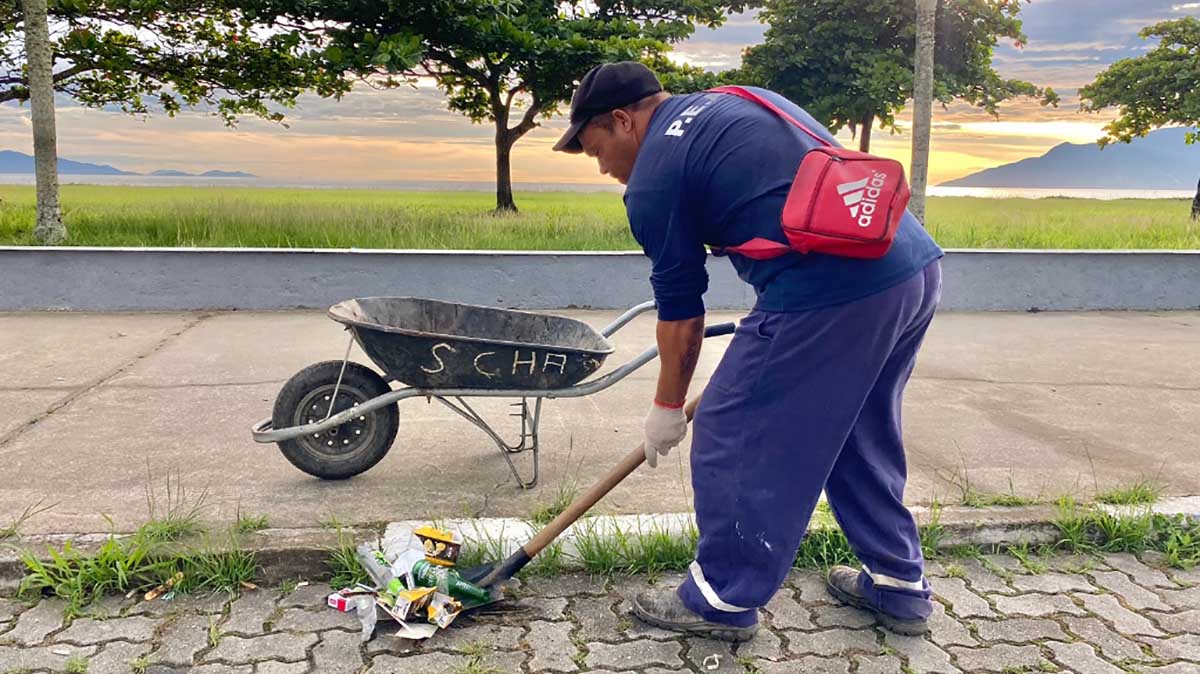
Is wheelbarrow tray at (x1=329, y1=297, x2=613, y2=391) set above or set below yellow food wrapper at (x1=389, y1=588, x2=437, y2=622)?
above

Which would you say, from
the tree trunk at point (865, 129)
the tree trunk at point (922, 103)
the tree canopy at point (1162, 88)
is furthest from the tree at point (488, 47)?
the tree canopy at point (1162, 88)

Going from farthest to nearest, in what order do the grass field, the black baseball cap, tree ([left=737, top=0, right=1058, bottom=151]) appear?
tree ([left=737, top=0, right=1058, bottom=151])
the grass field
the black baseball cap

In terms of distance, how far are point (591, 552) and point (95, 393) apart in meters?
3.43

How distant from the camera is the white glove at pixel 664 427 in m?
2.38

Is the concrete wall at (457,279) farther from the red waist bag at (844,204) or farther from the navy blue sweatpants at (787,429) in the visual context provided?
the red waist bag at (844,204)

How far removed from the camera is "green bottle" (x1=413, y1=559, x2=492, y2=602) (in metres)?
2.50

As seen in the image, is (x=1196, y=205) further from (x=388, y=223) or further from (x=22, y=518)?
(x=22, y=518)

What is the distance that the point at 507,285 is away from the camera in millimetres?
7523

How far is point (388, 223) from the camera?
27.9 feet

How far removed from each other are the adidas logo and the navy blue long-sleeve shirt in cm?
13

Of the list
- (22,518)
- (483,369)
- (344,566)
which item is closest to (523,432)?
(483,369)

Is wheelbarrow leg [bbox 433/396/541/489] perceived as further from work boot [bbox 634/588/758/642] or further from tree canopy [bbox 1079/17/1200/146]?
tree canopy [bbox 1079/17/1200/146]

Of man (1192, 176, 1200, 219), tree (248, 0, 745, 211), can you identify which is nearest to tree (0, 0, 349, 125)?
tree (248, 0, 745, 211)

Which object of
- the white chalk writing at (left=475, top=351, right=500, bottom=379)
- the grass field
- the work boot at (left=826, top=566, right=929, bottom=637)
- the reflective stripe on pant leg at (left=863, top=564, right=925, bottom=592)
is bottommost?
the work boot at (left=826, top=566, right=929, bottom=637)
